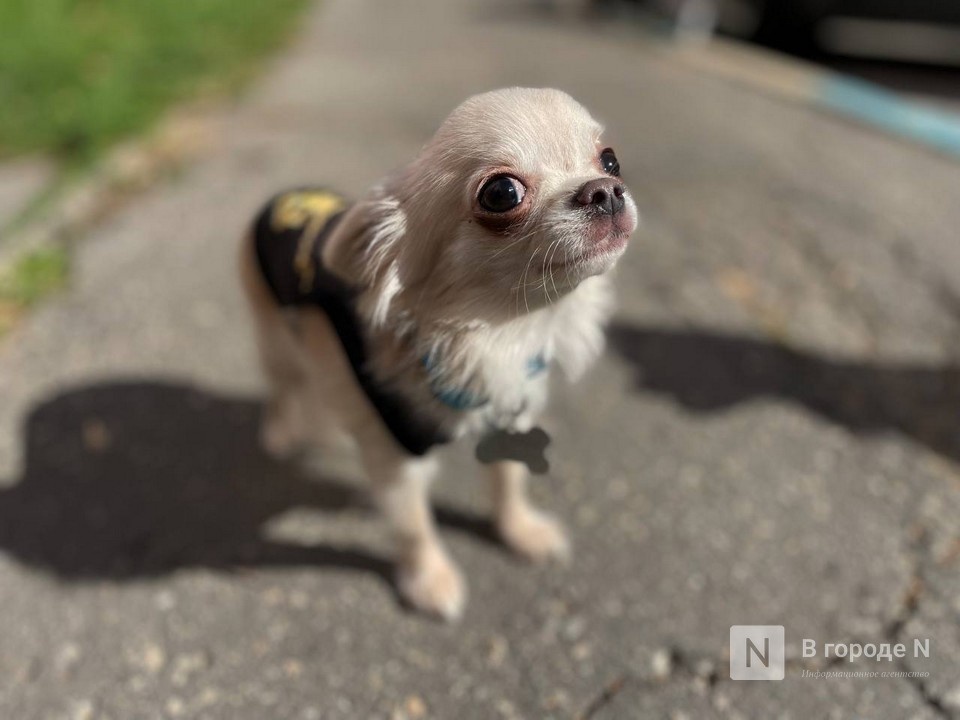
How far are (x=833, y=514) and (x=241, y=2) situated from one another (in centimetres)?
736

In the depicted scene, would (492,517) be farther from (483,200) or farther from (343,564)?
(483,200)

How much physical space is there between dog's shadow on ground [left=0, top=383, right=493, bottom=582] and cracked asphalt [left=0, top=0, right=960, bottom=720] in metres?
0.01

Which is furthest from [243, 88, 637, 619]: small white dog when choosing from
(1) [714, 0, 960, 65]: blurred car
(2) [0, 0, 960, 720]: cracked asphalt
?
(1) [714, 0, 960, 65]: blurred car

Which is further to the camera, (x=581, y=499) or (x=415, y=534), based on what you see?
(x=581, y=499)

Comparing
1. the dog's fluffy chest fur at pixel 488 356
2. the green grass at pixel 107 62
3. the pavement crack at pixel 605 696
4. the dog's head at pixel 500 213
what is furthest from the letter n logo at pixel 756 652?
the green grass at pixel 107 62

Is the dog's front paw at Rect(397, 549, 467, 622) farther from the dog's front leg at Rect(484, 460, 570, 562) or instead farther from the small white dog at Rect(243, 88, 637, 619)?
the dog's front leg at Rect(484, 460, 570, 562)

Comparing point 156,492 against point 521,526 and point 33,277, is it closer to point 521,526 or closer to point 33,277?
point 521,526

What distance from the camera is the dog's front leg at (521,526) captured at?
2.26m

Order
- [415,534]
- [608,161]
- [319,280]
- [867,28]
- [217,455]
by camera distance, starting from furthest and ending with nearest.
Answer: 1. [867,28]
2. [217,455]
3. [415,534]
4. [319,280]
5. [608,161]

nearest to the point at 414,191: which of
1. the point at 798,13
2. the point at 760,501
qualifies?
the point at 760,501

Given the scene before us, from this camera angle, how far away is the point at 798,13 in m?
5.82

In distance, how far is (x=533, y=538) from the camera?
2.29m

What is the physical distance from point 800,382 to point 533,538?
140 cm

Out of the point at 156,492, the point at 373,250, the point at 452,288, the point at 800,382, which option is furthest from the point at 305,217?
the point at 800,382
